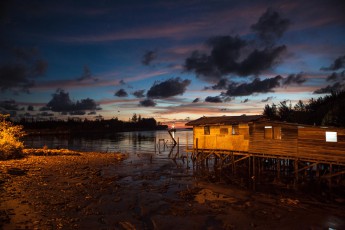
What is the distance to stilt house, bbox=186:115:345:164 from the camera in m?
23.5

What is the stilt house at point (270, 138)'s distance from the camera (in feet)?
76.9

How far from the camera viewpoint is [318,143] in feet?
79.3

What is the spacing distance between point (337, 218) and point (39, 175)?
2561 cm

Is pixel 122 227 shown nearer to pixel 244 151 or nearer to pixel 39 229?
pixel 39 229

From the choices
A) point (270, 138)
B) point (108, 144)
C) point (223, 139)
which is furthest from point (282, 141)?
point (108, 144)

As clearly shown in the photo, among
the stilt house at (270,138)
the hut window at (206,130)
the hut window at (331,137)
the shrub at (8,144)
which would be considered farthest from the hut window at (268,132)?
the shrub at (8,144)

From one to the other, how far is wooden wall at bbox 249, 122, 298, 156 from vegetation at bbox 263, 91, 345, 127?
10.2 m

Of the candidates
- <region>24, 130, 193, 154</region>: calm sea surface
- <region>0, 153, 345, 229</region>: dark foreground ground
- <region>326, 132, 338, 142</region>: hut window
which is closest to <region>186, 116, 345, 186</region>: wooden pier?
<region>326, 132, 338, 142</region>: hut window

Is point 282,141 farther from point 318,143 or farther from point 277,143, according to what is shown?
point 318,143

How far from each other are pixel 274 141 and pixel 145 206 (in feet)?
48.8

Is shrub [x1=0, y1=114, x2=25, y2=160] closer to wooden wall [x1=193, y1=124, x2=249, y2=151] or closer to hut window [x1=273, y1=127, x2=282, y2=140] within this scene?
wooden wall [x1=193, y1=124, x2=249, y2=151]

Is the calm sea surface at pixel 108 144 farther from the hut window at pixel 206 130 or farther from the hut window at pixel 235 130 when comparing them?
the hut window at pixel 235 130

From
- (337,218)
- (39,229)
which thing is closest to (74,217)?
(39,229)

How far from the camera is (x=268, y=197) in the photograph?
70.3 feet
